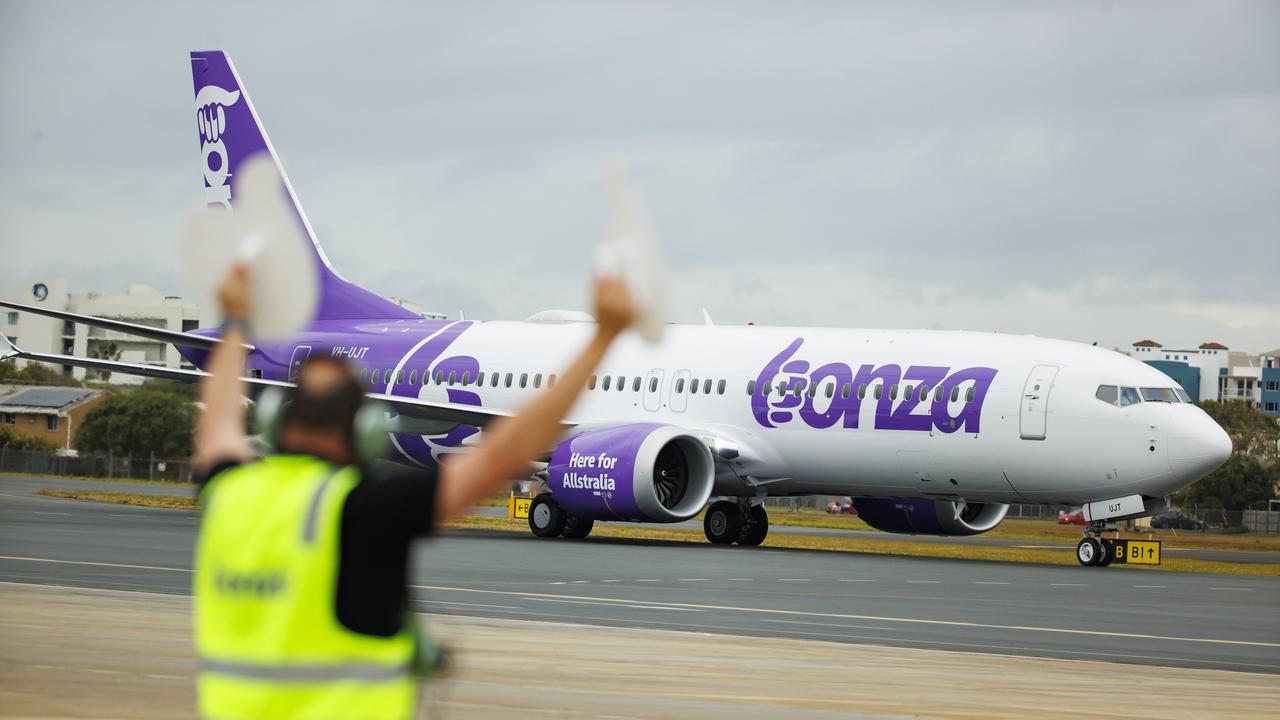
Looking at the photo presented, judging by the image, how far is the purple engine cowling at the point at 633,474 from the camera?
90.0 feet

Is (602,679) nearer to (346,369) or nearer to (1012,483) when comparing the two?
(346,369)

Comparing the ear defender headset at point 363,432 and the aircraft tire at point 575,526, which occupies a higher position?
the ear defender headset at point 363,432

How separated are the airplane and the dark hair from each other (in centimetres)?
2023

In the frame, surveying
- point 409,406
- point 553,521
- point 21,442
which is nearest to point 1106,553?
point 553,521

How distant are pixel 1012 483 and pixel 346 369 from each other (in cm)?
2386

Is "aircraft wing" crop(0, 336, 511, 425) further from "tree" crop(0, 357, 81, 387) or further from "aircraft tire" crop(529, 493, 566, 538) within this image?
Answer: "tree" crop(0, 357, 81, 387)

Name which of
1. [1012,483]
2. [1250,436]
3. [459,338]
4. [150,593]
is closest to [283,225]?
[150,593]

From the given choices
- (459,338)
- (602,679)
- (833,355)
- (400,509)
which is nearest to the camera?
(400,509)

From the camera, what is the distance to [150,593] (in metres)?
15.0

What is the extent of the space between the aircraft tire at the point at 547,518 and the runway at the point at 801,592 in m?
1.60

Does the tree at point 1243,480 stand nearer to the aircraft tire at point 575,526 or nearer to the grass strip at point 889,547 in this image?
the grass strip at point 889,547

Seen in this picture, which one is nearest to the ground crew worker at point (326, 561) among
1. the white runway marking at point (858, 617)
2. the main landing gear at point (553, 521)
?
the white runway marking at point (858, 617)

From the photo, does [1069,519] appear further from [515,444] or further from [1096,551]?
[515,444]

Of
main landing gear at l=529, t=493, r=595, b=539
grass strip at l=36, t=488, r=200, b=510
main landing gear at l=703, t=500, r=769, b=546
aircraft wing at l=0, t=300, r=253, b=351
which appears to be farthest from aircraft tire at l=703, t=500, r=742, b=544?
grass strip at l=36, t=488, r=200, b=510
